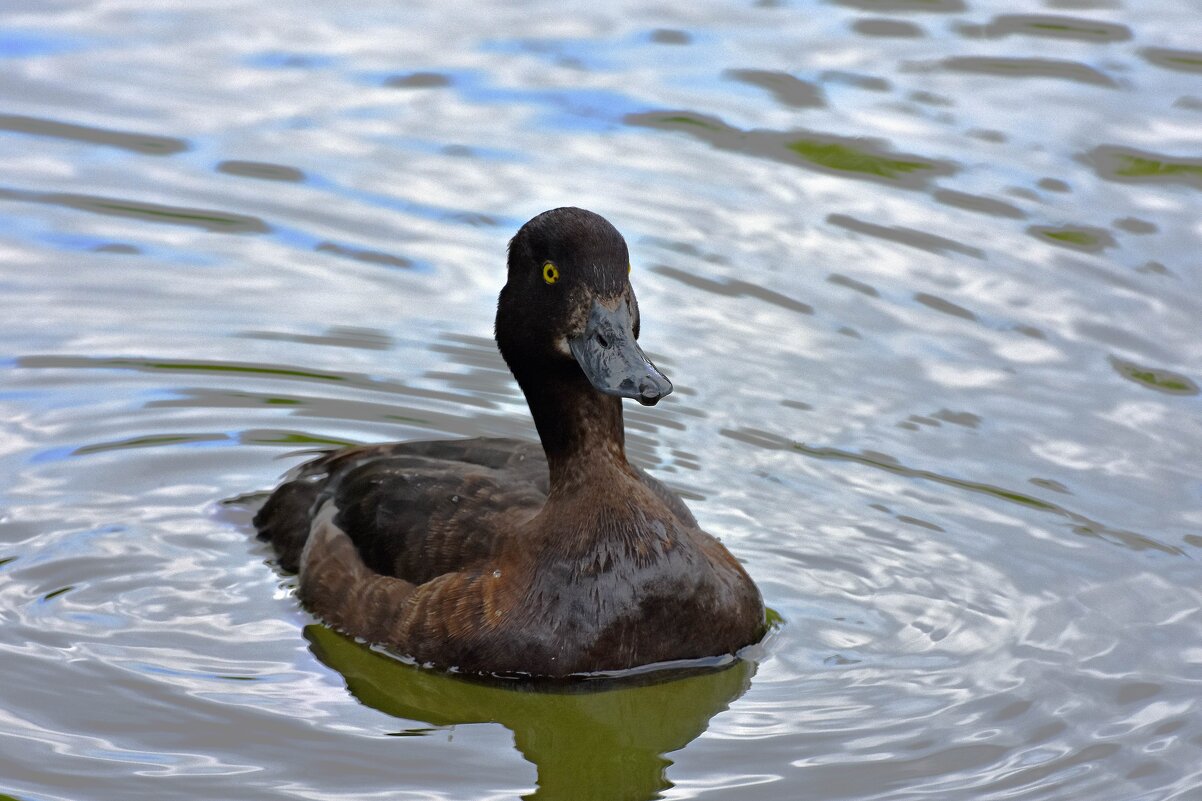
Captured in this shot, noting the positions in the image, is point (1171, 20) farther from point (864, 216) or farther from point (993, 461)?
point (993, 461)

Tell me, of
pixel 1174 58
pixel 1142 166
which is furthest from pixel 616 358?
pixel 1174 58

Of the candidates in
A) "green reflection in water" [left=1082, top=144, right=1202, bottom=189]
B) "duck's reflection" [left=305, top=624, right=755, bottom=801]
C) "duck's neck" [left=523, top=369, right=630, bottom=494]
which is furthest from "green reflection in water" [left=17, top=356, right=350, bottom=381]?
"green reflection in water" [left=1082, top=144, right=1202, bottom=189]

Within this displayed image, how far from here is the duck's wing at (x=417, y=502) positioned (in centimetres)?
732

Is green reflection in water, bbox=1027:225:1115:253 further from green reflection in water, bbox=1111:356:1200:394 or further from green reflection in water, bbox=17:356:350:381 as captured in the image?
green reflection in water, bbox=17:356:350:381

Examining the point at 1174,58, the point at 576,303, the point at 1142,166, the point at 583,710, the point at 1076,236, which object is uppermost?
the point at 1174,58

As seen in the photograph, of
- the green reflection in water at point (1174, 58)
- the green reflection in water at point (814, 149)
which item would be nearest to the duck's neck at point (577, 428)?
the green reflection in water at point (814, 149)

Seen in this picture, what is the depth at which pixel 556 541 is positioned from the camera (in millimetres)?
7059

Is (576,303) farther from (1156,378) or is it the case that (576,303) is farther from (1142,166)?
(1142,166)

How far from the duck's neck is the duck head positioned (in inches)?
2.1

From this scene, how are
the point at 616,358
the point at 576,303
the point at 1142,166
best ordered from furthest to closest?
the point at 1142,166 < the point at 576,303 < the point at 616,358

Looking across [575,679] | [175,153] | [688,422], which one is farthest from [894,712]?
[175,153]

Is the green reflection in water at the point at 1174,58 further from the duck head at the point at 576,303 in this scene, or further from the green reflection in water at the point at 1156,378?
the duck head at the point at 576,303

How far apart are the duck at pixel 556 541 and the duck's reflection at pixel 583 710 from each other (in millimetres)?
76

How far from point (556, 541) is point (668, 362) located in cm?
270
